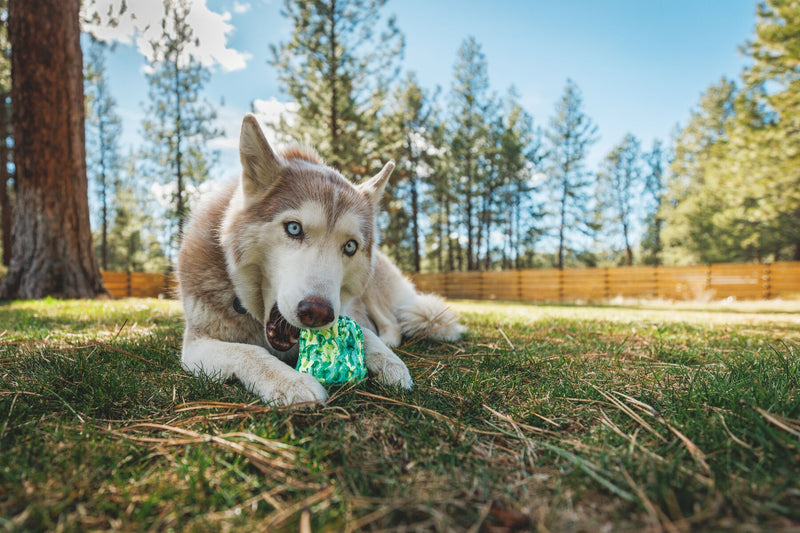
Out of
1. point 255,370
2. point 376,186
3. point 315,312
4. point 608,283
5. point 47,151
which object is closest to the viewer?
point 315,312

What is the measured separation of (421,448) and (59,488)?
1001 millimetres

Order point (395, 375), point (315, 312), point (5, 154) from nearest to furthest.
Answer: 1. point (315, 312)
2. point (395, 375)
3. point (5, 154)

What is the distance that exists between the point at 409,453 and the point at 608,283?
76.1 ft

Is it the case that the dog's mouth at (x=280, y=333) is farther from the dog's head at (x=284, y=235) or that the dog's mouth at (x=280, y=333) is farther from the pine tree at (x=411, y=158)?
the pine tree at (x=411, y=158)

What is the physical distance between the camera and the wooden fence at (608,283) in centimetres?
1802

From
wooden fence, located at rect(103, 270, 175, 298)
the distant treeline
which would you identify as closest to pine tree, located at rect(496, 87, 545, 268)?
the distant treeline

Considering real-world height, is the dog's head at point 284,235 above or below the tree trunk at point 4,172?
below

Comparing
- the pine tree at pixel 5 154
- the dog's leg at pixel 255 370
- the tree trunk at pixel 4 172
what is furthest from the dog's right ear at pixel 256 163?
the tree trunk at pixel 4 172

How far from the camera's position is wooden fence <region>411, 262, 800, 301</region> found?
18.1 m

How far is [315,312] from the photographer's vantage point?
183 cm

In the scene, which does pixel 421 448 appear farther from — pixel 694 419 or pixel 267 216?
pixel 267 216

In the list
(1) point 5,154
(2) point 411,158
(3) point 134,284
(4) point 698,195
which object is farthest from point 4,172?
(4) point 698,195

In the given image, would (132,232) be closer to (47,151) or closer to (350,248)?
(47,151)

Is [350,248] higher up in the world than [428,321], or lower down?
higher up
